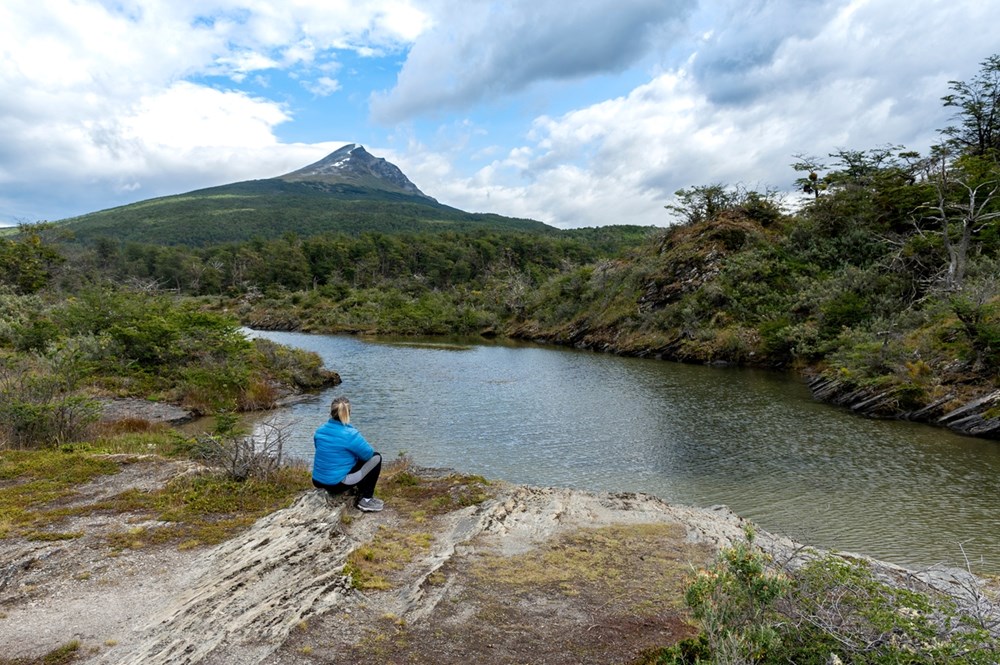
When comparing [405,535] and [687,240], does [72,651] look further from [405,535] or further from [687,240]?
[687,240]

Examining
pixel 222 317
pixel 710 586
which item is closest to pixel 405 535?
pixel 710 586

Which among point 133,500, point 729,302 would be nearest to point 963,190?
point 729,302

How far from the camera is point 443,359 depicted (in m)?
42.0

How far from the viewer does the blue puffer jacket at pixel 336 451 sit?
923 cm

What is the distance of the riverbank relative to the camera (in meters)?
5.65

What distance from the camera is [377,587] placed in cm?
692

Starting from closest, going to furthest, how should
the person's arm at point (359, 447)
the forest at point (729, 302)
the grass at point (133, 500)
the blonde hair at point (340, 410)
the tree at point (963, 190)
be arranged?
1. the grass at point (133, 500)
2. the blonde hair at point (340, 410)
3. the person's arm at point (359, 447)
4. the forest at point (729, 302)
5. the tree at point (963, 190)

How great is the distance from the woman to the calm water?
239 inches

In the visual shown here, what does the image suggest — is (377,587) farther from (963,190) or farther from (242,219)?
(242,219)

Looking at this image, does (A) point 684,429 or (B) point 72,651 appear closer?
(B) point 72,651

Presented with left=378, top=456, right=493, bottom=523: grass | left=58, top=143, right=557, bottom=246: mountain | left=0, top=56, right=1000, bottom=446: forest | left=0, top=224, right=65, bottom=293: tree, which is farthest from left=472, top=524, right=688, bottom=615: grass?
left=58, top=143, right=557, bottom=246: mountain

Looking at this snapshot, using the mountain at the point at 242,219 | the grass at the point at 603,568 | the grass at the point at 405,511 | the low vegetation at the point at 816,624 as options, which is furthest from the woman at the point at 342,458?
the mountain at the point at 242,219

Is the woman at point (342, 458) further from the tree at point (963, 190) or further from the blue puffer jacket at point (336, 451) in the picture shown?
the tree at point (963, 190)

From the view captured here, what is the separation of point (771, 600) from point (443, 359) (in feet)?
124
